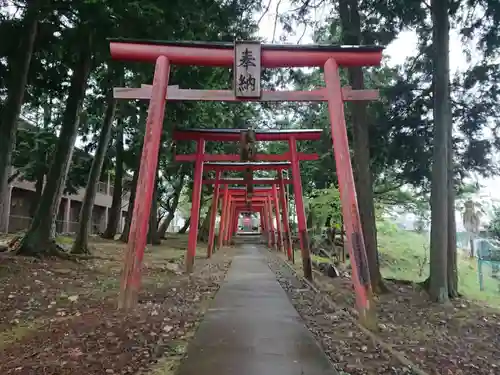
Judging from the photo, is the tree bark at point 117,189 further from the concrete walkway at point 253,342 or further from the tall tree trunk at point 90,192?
the concrete walkway at point 253,342

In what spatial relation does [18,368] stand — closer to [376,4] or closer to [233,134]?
[233,134]

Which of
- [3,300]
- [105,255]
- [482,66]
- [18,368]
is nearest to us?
[18,368]

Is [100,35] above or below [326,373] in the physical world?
above

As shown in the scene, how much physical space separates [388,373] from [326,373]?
0.60 m

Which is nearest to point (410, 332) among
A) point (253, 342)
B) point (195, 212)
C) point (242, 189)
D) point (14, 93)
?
point (253, 342)

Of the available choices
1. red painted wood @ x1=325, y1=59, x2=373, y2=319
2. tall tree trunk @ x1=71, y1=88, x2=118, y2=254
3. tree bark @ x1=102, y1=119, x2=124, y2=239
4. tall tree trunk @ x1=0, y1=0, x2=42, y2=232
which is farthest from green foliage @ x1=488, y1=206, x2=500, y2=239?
tree bark @ x1=102, y1=119, x2=124, y2=239

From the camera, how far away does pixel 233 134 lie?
38.1 ft

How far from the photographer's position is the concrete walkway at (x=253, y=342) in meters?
3.89

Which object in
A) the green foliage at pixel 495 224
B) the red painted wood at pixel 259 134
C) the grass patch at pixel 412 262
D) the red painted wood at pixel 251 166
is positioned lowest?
the grass patch at pixel 412 262

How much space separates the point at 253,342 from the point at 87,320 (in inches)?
88.2

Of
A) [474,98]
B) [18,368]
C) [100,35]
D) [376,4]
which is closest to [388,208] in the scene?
[474,98]

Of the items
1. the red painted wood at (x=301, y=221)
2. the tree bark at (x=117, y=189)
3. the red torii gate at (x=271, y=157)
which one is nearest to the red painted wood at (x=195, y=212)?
the red torii gate at (x=271, y=157)

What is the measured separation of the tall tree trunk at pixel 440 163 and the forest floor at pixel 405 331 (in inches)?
22.1

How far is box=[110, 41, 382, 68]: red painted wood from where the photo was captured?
21.6ft
